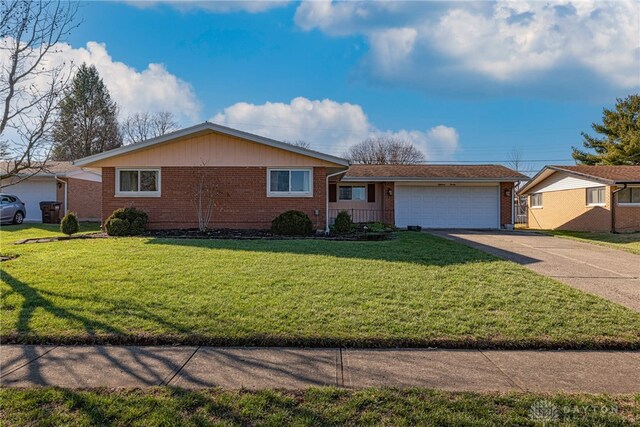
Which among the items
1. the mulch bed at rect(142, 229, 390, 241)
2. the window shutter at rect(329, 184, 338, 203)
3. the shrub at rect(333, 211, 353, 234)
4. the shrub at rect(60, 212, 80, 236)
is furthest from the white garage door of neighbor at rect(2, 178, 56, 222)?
the shrub at rect(333, 211, 353, 234)

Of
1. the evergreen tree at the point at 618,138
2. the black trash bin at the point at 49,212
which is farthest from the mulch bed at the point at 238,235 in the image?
the evergreen tree at the point at 618,138

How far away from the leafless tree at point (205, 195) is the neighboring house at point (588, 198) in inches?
704

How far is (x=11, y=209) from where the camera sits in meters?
19.2

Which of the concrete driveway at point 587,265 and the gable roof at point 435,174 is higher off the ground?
the gable roof at point 435,174

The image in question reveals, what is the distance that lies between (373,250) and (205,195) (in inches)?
302

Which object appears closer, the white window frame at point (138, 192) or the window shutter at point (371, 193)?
the white window frame at point (138, 192)

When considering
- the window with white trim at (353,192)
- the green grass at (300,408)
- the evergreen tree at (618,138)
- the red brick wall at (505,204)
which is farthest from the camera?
the evergreen tree at (618,138)

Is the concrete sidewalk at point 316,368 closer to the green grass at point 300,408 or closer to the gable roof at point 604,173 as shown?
the green grass at point 300,408

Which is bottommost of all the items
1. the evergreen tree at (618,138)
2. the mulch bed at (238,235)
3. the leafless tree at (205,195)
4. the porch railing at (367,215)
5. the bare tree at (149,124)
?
the mulch bed at (238,235)

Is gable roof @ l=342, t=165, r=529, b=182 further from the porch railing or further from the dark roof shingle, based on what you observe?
the porch railing

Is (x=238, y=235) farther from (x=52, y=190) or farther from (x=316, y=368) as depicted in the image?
(x=52, y=190)

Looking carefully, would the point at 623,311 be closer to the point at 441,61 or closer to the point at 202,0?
the point at 441,61

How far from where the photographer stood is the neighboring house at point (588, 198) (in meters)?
18.8

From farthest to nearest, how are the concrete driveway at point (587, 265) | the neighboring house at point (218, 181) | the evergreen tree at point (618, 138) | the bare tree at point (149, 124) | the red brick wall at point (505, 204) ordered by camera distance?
the bare tree at point (149, 124), the evergreen tree at point (618, 138), the red brick wall at point (505, 204), the neighboring house at point (218, 181), the concrete driveway at point (587, 265)
